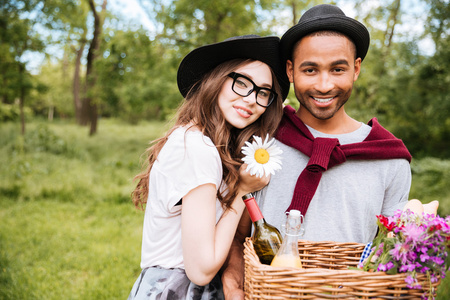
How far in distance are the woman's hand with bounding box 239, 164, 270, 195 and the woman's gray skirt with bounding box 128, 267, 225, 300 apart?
1.85 ft

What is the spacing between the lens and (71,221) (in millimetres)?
6375

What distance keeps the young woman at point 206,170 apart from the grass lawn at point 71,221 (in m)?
0.88

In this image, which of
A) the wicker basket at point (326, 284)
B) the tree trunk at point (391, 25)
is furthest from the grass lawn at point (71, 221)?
the tree trunk at point (391, 25)

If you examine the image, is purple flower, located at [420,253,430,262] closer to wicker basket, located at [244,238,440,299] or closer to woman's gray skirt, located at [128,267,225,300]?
wicker basket, located at [244,238,440,299]

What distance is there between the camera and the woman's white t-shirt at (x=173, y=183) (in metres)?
1.78

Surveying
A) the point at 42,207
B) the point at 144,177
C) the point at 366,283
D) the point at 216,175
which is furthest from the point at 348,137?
the point at 42,207

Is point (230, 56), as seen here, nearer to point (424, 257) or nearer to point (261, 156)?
point (261, 156)

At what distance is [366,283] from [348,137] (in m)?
1.15

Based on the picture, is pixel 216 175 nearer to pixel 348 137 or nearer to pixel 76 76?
pixel 348 137

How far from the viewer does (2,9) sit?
34.8 feet

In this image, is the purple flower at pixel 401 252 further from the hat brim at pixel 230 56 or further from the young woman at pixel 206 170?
the hat brim at pixel 230 56

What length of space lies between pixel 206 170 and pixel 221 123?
0.40 meters

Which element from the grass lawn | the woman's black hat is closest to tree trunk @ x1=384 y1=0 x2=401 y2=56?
the grass lawn

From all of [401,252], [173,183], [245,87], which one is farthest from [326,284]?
[245,87]
